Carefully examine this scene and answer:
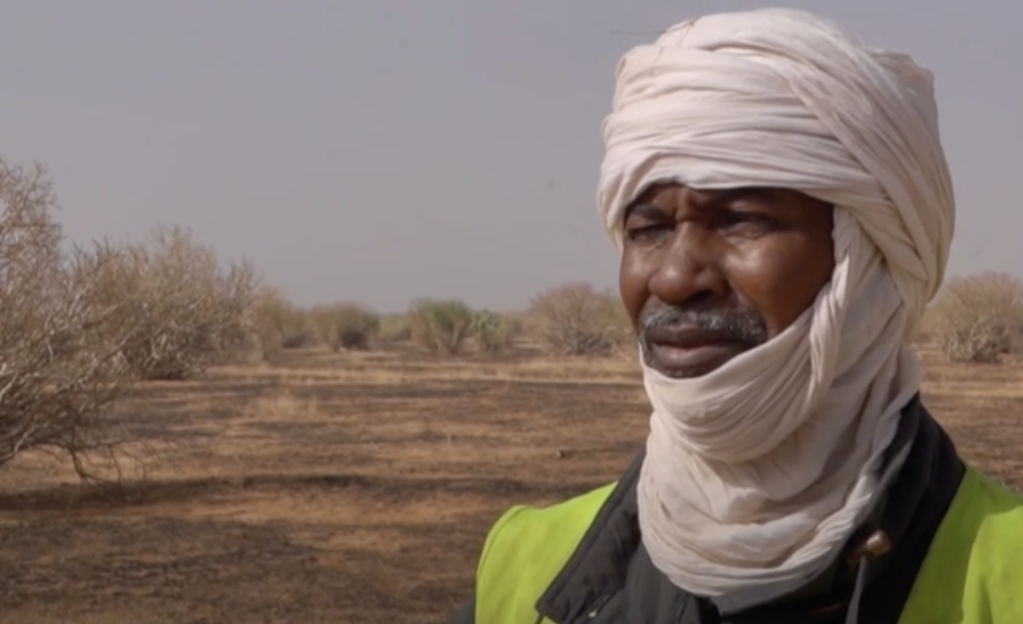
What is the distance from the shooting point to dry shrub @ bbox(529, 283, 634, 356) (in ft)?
171

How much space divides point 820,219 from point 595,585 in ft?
1.96

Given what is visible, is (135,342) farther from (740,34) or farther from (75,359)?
(740,34)

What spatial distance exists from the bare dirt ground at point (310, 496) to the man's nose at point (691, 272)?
290 inches

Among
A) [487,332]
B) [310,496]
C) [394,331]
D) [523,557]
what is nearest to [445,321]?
[487,332]

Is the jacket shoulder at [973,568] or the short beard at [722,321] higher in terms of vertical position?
the short beard at [722,321]

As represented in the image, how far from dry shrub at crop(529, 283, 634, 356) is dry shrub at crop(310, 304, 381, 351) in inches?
458

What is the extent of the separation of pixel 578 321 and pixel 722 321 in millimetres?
49815

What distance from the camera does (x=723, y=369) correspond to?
6.39 ft

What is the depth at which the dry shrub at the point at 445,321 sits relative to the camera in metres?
54.0

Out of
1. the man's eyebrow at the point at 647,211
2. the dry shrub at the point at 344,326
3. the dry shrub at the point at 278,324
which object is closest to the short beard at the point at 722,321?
the man's eyebrow at the point at 647,211

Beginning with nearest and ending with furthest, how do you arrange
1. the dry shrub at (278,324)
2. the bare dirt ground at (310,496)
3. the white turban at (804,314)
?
1. the white turban at (804,314)
2. the bare dirt ground at (310,496)
3. the dry shrub at (278,324)

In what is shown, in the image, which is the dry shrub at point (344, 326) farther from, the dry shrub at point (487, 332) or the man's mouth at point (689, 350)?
the man's mouth at point (689, 350)

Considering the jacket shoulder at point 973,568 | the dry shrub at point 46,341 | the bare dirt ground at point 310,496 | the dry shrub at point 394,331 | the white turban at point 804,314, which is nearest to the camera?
the jacket shoulder at point 973,568

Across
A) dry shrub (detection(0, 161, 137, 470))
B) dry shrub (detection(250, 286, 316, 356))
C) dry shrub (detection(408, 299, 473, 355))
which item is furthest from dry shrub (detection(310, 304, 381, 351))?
dry shrub (detection(0, 161, 137, 470))
